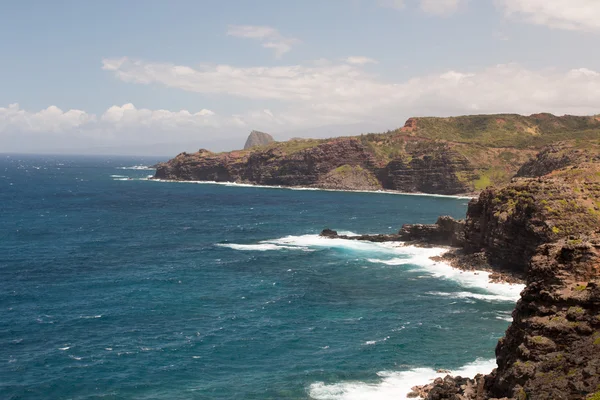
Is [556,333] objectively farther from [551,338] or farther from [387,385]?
[387,385]

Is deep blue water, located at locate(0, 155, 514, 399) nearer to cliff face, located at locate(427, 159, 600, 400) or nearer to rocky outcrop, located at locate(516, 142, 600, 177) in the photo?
cliff face, located at locate(427, 159, 600, 400)

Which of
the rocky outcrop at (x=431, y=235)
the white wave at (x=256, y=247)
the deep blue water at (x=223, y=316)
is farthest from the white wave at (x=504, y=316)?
the white wave at (x=256, y=247)

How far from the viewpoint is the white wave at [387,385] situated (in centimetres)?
4519

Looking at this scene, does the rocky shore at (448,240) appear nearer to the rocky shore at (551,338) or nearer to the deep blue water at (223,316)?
the deep blue water at (223,316)

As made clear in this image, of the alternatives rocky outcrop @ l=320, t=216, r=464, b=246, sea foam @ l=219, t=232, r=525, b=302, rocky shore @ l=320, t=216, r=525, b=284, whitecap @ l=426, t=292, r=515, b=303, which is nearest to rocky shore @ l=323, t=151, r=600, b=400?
whitecap @ l=426, t=292, r=515, b=303

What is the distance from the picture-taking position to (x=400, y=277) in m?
86.8

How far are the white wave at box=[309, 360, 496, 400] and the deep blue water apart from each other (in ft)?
0.79

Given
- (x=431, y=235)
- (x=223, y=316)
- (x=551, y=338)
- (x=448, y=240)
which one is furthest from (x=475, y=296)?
(x=551, y=338)

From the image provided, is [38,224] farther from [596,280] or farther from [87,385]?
[596,280]

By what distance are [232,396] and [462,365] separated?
74.6 feet

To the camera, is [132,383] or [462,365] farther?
[462,365]

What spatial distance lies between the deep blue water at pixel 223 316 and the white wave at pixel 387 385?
9.5 inches

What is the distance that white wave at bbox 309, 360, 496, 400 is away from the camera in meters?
45.2

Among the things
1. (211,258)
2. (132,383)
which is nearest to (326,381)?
(132,383)
